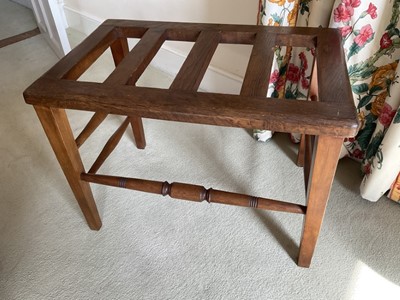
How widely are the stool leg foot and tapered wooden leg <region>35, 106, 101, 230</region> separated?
0.33 m

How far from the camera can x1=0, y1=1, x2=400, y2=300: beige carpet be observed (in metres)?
0.79

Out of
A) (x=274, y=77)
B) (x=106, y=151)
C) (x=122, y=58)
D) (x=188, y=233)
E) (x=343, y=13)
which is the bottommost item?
(x=188, y=233)

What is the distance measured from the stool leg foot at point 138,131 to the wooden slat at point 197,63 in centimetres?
41

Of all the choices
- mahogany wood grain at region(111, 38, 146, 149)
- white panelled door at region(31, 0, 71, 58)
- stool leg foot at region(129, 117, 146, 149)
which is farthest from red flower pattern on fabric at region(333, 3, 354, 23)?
white panelled door at region(31, 0, 71, 58)

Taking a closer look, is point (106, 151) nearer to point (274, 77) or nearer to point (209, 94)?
point (209, 94)

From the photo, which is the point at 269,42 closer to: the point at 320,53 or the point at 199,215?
the point at 320,53

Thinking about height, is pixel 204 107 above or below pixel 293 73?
above

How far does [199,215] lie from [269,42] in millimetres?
503

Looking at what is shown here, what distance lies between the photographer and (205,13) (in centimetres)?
126

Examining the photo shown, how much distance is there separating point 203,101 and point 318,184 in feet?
0.89

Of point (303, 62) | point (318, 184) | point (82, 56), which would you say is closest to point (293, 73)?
point (303, 62)

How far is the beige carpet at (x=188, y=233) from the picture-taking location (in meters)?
0.79

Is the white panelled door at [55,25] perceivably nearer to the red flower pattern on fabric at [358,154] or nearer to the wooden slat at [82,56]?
the wooden slat at [82,56]

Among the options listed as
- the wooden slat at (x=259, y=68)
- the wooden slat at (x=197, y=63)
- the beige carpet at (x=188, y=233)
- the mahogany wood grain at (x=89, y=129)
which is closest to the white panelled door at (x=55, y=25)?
the beige carpet at (x=188, y=233)
